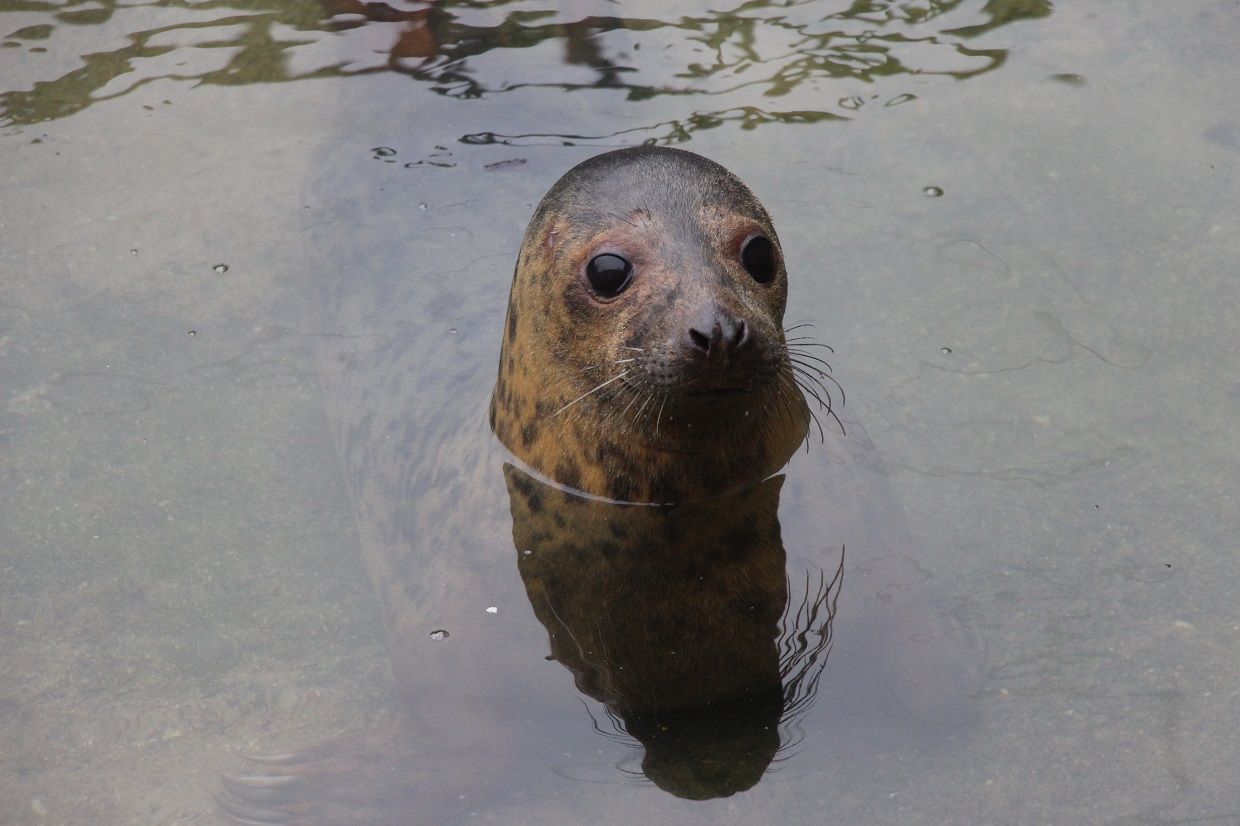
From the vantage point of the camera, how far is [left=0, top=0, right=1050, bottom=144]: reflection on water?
226 inches

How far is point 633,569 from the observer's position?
3787 millimetres

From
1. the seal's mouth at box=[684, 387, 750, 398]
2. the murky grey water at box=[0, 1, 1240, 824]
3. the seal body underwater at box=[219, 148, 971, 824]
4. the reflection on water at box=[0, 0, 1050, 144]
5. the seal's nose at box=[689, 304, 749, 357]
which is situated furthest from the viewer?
the reflection on water at box=[0, 0, 1050, 144]

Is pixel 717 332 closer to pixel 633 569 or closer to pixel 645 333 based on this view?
pixel 645 333

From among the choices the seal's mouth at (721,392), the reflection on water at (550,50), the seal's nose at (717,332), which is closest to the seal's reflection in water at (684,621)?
the seal's mouth at (721,392)

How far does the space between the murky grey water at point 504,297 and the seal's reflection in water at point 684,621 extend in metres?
0.13

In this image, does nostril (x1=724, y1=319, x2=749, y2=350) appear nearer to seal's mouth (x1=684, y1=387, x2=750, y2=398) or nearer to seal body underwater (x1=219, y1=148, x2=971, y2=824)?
seal body underwater (x1=219, y1=148, x2=971, y2=824)

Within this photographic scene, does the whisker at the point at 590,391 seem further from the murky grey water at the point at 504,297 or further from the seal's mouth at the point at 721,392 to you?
the murky grey water at the point at 504,297

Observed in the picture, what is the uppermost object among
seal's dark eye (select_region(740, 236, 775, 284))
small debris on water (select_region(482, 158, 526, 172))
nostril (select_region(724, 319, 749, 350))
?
nostril (select_region(724, 319, 749, 350))

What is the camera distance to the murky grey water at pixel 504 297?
143 inches

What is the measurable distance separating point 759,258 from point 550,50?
2600 millimetres

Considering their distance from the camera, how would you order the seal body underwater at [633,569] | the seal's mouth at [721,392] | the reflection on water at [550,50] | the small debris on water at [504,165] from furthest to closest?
the reflection on water at [550,50], the small debris on water at [504,165], the seal body underwater at [633,569], the seal's mouth at [721,392]

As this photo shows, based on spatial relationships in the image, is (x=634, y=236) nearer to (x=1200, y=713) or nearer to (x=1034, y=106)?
(x=1200, y=713)

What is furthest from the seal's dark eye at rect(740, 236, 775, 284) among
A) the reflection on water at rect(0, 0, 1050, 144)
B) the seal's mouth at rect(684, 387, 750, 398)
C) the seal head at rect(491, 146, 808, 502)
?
the reflection on water at rect(0, 0, 1050, 144)

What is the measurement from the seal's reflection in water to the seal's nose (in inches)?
25.7
